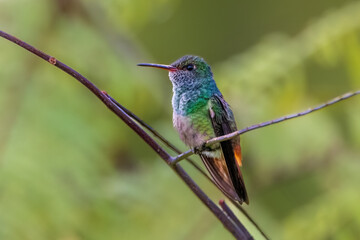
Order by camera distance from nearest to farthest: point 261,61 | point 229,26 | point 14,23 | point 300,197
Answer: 1. point 261,61
2. point 14,23
3. point 300,197
4. point 229,26

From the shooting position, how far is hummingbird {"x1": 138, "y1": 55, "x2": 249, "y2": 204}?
6.07 ft

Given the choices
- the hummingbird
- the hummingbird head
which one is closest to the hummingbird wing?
the hummingbird

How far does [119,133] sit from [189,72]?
246 centimetres

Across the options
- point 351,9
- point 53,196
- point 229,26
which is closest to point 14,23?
point 53,196

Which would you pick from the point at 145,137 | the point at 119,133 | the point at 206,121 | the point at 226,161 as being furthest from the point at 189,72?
the point at 119,133

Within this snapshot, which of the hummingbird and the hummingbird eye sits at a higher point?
the hummingbird eye

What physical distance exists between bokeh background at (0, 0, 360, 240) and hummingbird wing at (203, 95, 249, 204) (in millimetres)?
1736

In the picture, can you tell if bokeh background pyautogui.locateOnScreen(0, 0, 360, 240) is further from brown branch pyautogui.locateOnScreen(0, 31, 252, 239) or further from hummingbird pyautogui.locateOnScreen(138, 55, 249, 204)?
brown branch pyautogui.locateOnScreen(0, 31, 252, 239)

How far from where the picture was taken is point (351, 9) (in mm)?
4340

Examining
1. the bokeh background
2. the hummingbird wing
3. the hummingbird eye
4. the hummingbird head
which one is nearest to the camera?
the hummingbird wing

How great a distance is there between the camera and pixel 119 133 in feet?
16.0

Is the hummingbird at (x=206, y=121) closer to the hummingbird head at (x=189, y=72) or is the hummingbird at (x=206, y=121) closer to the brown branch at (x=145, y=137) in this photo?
the hummingbird head at (x=189, y=72)

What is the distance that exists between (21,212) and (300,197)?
2.69m

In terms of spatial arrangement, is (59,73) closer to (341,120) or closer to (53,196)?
(53,196)
